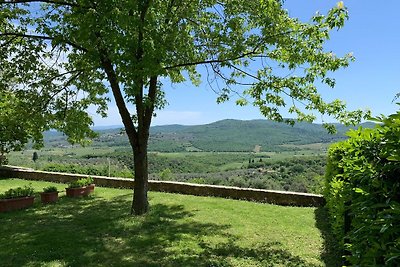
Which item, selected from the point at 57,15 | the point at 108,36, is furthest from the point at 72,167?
the point at 108,36

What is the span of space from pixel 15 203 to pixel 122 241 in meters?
5.12

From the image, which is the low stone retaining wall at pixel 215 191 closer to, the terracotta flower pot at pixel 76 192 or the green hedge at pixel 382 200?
the terracotta flower pot at pixel 76 192

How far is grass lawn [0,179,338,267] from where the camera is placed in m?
5.90

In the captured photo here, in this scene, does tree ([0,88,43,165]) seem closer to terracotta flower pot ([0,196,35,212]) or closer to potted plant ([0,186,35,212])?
potted plant ([0,186,35,212])

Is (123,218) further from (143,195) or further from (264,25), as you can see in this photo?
(264,25)

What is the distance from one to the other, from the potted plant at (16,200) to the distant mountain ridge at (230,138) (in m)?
63.4

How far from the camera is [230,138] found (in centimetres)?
10019

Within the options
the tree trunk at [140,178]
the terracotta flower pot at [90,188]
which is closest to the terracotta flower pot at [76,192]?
the terracotta flower pot at [90,188]

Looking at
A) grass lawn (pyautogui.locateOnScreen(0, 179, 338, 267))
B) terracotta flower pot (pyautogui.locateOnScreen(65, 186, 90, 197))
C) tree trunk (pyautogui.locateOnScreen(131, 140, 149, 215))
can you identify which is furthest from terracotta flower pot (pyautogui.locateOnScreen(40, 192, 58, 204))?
tree trunk (pyautogui.locateOnScreen(131, 140, 149, 215))

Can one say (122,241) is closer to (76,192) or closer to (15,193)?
(15,193)

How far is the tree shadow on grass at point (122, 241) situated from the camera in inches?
230

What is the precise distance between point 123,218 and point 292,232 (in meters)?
4.27

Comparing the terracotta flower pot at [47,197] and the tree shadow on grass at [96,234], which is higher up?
the terracotta flower pot at [47,197]

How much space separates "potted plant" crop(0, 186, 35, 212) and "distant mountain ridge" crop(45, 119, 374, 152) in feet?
208
